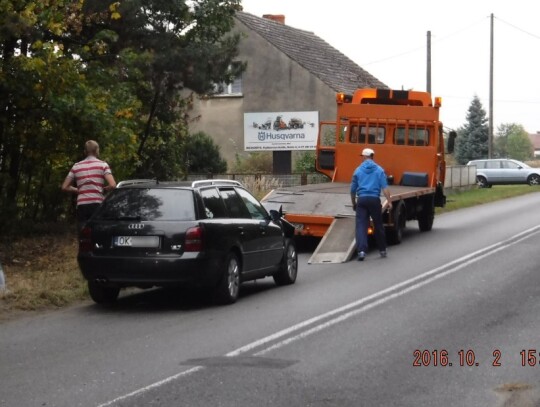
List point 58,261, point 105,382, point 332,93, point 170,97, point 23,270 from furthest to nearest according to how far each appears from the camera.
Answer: point 332,93 < point 170,97 < point 58,261 < point 23,270 < point 105,382

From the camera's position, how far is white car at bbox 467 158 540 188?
53531 mm

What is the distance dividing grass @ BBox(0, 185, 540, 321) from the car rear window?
1263 millimetres

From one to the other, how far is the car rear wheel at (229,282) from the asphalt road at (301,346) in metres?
0.15

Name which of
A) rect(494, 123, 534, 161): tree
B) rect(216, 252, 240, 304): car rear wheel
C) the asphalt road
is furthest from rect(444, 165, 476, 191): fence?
rect(494, 123, 534, 161): tree

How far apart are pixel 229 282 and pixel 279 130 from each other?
31615 mm

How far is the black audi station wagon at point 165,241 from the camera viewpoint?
11.9 metres

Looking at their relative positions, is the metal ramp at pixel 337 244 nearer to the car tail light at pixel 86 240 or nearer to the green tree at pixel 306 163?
the car tail light at pixel 86 240

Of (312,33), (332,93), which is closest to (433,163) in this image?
(332,93)

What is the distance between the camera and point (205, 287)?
1220 cm

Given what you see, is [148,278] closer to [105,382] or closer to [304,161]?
[105,382]

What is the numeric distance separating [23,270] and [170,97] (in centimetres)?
826

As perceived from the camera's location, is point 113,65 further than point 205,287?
Yes
